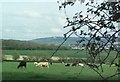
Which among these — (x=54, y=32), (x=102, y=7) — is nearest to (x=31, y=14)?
(x=54, y=32)

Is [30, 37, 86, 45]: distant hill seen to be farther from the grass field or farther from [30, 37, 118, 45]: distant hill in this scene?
the grass field

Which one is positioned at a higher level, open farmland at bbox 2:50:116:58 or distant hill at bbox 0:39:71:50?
distant hill at bbox 0:39:71:50

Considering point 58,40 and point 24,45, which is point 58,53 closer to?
point 58,40

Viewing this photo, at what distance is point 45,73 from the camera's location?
167 cm

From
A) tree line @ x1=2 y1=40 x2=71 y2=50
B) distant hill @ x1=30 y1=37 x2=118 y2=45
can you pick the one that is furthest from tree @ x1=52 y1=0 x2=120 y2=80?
tree line @ x1=2 y1=40 x2=71 y2=50

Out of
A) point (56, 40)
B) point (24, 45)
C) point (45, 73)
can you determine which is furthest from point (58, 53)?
point (45, 73)

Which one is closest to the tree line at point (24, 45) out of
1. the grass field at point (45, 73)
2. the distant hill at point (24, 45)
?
the distant hill at point (24, 45)

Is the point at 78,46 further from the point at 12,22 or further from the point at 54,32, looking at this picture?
the point at 12,22

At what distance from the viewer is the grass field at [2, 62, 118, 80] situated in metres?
1.52

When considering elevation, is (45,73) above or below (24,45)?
below

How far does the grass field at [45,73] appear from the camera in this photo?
4.98 feet

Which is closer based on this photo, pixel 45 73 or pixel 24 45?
pixel 24 45

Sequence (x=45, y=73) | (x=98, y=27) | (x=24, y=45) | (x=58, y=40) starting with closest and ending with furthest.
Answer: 1. (x=98, y=27)
2. (x=58, y=40)
3. (x=24, y=45)
4. (x=45, y=73)

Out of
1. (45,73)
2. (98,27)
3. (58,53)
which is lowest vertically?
(45,73)
